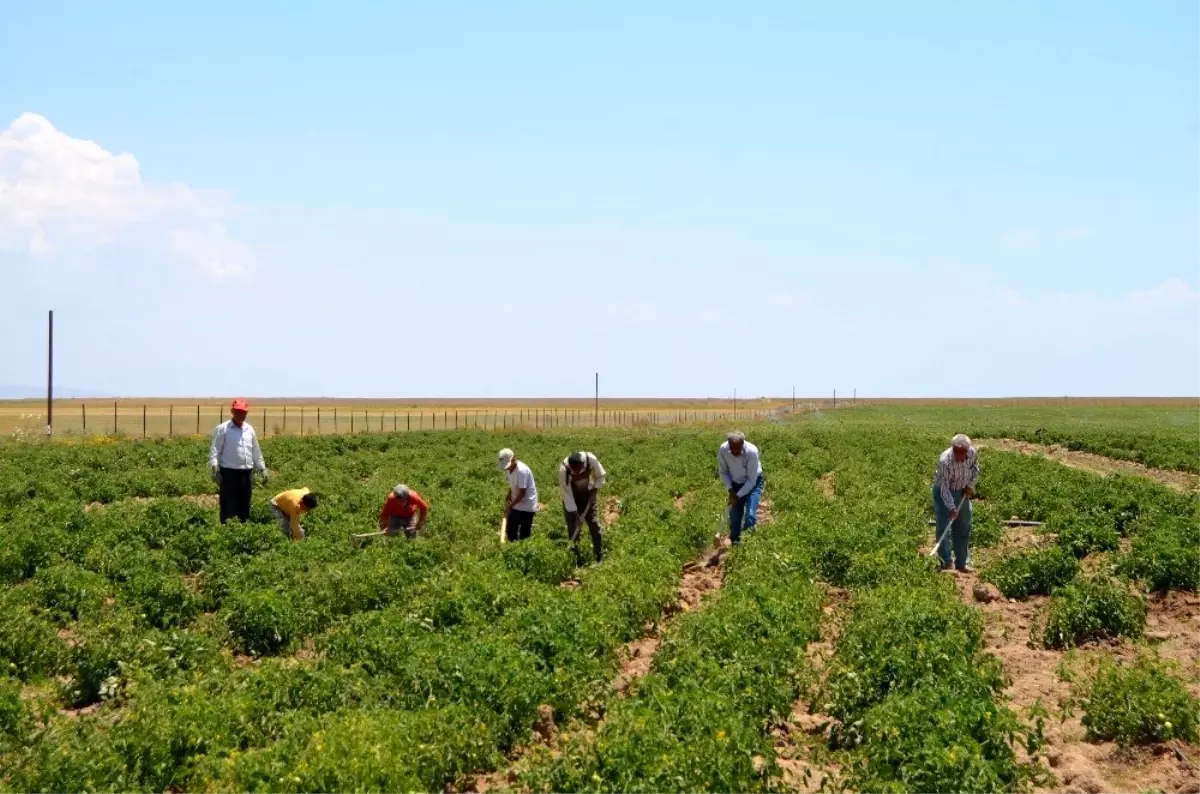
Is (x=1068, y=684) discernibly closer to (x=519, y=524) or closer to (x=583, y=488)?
(x=583, y=488)

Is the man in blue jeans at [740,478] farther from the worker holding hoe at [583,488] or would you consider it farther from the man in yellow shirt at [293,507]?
the man in yellow shirt at [293,507]

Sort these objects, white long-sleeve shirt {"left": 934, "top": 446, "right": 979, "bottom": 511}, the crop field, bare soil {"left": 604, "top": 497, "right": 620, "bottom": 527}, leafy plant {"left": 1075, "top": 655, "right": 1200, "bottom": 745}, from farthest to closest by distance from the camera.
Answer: bare soil {"left": 604, "top": 497, "right": 620, "bottom": 527} < white long-sleeve shirt {"left": 934, "top": 446, "right": 979, "bottom": 511} < leafy plant {"left": 1075, "top": 655, "right": 1200, "bottom": 745} < the crop field

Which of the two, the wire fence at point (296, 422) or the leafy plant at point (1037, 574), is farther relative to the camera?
the wire fence at point (296, 422)

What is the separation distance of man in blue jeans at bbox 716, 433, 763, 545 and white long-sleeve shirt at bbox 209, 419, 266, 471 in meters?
6.52

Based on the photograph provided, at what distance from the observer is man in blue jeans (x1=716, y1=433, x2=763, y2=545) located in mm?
15102

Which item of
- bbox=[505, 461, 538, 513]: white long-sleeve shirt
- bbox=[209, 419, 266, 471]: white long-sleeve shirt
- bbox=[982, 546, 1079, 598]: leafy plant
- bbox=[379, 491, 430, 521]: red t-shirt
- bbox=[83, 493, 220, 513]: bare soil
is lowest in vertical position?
bbox=[83, 493, 220, 513]: bare soil

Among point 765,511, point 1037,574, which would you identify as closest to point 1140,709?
point 1037,574

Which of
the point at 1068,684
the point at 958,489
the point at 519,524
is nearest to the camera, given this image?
the point at 1068,684

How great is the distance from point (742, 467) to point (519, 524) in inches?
129

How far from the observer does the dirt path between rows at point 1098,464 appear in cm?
2752

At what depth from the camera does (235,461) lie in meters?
15.0

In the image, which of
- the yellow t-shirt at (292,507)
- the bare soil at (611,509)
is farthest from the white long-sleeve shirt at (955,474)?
the yellow t-shirt at (292,507)

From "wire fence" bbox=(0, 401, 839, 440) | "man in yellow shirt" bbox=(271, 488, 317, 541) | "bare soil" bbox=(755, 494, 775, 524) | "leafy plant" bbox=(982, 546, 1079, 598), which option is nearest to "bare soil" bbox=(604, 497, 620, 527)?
"bare soil" bbox=(755, 494, 775, 524)

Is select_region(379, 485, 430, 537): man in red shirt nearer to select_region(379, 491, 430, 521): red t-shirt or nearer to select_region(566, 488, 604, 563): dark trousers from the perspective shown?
select_region(379, 491, 430, 521): red t-shirt
